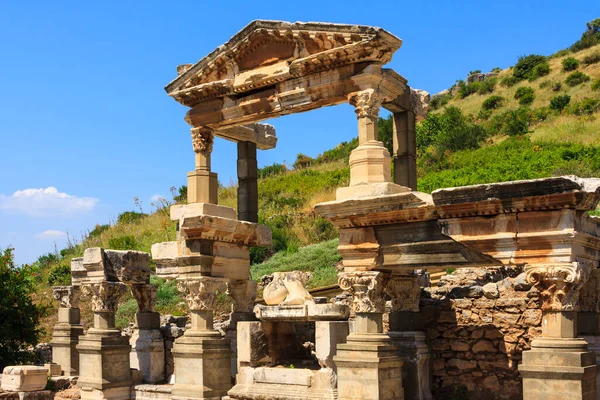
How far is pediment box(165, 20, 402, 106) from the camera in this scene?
10.8 meters

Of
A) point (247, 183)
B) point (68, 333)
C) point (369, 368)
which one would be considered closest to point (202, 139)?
point (247, 183)

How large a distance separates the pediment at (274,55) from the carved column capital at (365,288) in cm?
337

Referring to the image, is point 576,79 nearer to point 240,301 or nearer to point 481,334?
point 240,301

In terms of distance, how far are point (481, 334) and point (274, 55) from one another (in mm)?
5638

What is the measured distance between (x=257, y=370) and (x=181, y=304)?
9.31 metres

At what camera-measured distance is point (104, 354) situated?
45.3 ft

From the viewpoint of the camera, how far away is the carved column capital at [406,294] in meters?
10.7

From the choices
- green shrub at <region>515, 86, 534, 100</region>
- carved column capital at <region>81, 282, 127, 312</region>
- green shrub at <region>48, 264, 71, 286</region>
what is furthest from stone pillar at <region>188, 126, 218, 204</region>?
green shrub at <region>515, 86, 534, 100</region>

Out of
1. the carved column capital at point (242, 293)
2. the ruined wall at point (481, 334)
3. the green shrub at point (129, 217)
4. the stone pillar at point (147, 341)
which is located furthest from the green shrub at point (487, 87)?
the ruined wall at point (481, 334)

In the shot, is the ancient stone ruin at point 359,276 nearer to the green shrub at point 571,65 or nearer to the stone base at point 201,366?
the stone base at point 201,366

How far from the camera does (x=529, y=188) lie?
789 cm

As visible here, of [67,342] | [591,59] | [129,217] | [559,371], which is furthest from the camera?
[591,59]

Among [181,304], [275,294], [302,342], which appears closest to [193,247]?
[275,294]

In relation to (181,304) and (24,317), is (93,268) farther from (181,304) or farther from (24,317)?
(181,304)
